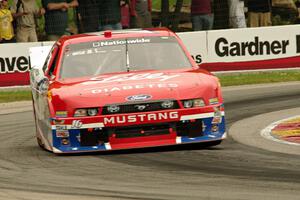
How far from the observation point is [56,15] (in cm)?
2281

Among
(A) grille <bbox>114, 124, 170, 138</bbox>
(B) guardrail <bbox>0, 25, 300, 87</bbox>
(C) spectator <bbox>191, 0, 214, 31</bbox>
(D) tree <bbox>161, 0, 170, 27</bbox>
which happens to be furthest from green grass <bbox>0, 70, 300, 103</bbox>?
(A) grille <bbox>114, 124, 170, 138</bbox>

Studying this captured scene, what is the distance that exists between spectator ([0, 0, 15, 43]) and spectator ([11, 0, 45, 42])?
204mm

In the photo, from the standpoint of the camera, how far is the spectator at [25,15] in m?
22.8

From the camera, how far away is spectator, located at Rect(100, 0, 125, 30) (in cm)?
2261

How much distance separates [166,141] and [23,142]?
2.96 m

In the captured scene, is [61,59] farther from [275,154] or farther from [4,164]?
[275,154]

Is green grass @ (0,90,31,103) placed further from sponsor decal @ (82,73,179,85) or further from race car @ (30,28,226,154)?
sponsor decal @ (82,73,179,85)

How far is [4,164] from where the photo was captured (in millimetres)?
10883

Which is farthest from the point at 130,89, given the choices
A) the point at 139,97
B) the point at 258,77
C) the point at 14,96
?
the point at 258,77

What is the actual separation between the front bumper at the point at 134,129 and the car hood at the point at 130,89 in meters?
0.17

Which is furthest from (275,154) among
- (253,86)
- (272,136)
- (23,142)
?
(253,86)

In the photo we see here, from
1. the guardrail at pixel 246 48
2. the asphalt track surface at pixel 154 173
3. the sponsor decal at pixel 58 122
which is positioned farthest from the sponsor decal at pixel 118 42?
the guardrail at pixel 246 48

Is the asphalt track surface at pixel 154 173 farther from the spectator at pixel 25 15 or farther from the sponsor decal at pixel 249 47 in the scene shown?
the sponsor decal at pixel 249 47

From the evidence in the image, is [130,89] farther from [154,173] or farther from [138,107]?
[154,173]
